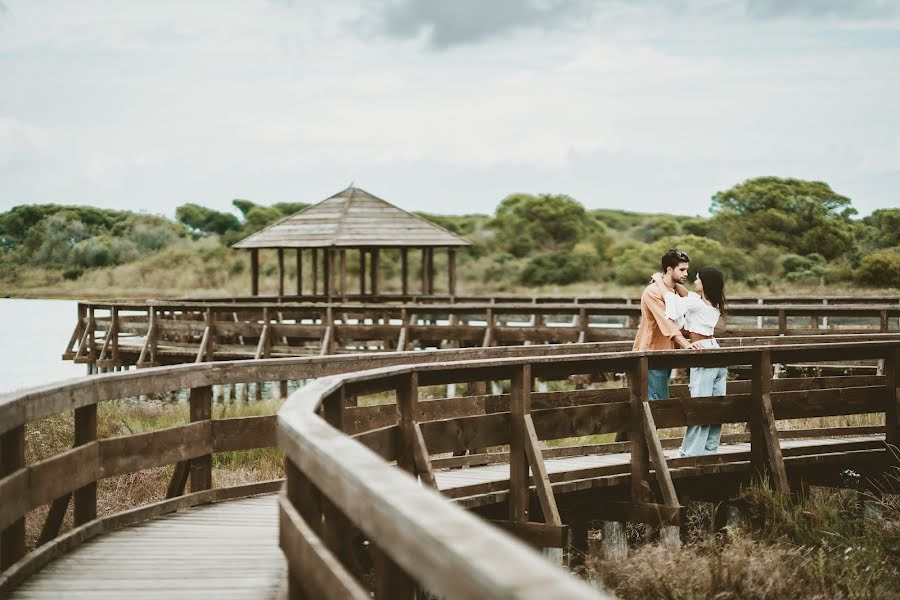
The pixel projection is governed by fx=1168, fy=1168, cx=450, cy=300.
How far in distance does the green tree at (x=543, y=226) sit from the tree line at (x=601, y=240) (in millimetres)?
73

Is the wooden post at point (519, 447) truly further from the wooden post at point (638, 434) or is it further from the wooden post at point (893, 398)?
the wooden post at point (893, 398)

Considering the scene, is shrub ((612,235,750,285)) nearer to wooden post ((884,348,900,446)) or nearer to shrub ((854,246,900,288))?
shrub ((854,246,900,288))

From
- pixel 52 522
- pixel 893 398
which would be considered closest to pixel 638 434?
pixel 893 398

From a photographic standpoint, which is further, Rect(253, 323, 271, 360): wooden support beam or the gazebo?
the gazebo

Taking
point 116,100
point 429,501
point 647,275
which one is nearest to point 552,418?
point 429,501

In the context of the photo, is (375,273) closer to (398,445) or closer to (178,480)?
(178,480)

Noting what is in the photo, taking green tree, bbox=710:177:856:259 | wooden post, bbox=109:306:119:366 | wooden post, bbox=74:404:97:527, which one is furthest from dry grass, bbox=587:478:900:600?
green tree, bbox=710:177:856:259

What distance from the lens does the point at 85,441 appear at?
5.91 m

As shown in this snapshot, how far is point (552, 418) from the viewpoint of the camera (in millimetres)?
7316

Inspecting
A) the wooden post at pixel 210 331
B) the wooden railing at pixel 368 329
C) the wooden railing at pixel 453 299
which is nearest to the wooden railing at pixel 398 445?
the wooden railing at pixel 368 329

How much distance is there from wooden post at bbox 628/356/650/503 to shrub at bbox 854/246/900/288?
42011mm

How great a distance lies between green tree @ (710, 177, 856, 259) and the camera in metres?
65.6

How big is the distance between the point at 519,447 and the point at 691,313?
8.68ft

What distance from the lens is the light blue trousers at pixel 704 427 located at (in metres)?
8.42
